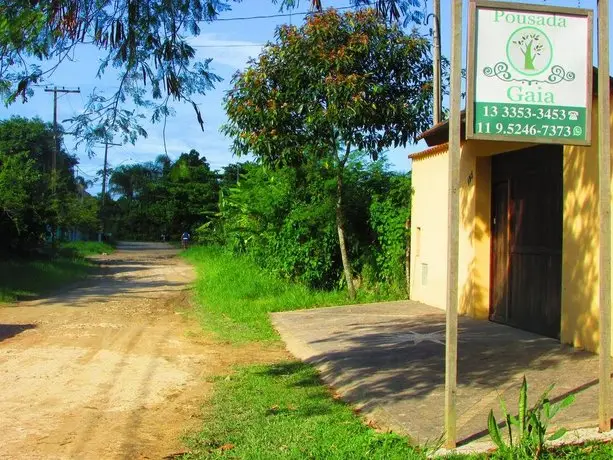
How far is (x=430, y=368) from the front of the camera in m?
7.59

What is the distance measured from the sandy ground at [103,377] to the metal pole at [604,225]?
10.3 feet

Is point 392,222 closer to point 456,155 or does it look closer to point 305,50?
point 305,50

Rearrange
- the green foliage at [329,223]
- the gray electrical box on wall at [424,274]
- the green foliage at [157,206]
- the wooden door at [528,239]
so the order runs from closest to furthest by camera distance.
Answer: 1. the wooden door at [528,239]
2. the gray electrical box on wall at [424,274]
3. the green foliage at [329,223]
4. the green foliage at [157,206]

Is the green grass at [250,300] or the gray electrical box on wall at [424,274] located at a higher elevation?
the gray electrical box on wall at [424,274]

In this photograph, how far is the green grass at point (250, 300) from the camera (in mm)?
12141

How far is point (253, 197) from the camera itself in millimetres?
18281

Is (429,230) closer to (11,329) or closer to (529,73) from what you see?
(11,329)

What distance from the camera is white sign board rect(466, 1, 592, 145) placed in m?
4.82

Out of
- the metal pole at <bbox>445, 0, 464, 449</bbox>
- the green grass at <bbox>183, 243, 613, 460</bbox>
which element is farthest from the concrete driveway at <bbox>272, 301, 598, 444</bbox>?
the metal pole at <bbox>445, 0, 464, 449</bbox>

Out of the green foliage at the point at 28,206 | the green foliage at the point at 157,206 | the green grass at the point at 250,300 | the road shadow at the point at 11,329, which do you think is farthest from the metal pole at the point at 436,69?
the green foliage at the point at 157,206

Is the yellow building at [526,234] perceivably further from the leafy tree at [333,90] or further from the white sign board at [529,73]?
the white sign board at [529,73]

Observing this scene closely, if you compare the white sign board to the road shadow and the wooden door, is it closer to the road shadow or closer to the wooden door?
the wooden door

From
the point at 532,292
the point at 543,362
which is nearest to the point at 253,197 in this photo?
the point at 532,292

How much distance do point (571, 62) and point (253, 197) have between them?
13.7m
